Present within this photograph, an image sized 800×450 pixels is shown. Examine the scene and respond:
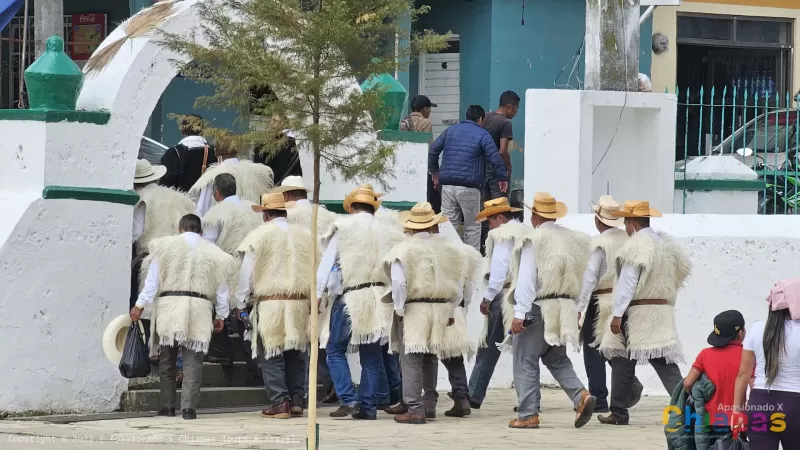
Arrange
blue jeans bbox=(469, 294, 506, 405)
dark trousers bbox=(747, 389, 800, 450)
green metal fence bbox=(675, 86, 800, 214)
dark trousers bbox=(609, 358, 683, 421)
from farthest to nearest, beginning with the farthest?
green metal fence bbox=(675, 86, 800, 214), blue jeans bbox=(469, 294, 506, 405), dark trousers bbox=(609, 358, 683, 421), dark trousers bbox=(747, 389, 800, 450)

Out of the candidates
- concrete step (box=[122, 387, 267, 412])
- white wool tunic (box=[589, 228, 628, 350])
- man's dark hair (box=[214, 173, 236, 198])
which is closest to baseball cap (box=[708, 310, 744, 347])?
white wool tunic (box=[589, 228, 628, 350])

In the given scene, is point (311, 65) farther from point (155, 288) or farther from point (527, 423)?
point (527, 423)

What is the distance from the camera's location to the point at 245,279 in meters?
12.4

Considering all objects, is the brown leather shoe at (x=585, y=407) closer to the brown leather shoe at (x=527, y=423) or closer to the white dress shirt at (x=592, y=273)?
the brown leather shoe at (x=527, y=423)

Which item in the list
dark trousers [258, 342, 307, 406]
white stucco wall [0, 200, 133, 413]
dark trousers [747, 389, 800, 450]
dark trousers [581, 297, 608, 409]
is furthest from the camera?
dark trousers [581, 297, 608, 409]

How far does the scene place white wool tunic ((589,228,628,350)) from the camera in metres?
12.5

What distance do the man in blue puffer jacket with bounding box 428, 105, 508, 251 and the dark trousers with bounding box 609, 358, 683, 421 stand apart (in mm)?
3824

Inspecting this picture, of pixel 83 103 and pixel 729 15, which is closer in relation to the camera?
pixel 83 103

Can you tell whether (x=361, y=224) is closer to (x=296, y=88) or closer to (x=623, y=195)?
(x=296, y=88)

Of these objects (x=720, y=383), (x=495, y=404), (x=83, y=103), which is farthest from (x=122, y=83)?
(x=720, y=383)

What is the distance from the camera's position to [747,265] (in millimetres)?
14484

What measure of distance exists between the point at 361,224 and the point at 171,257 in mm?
1503

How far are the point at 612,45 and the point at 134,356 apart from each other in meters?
6.21

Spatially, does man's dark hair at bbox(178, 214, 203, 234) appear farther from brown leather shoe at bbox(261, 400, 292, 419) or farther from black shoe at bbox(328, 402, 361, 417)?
black shoe at bbox(328, 402, 361, 417)
